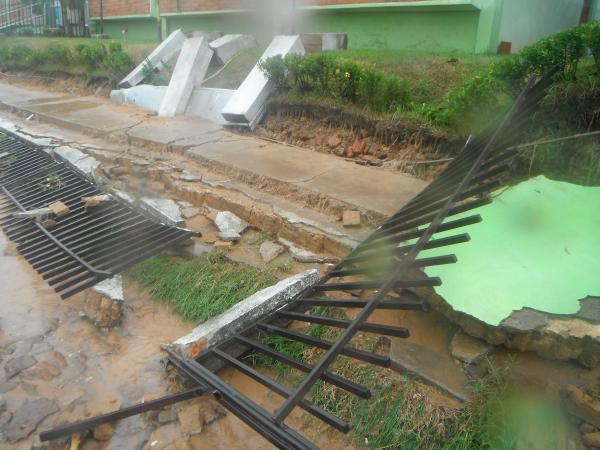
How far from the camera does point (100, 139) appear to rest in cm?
642

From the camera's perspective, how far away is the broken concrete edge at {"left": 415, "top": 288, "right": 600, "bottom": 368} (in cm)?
214

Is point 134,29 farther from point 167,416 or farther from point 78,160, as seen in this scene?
point 167,416

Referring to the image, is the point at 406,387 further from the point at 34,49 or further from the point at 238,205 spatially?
the point at 34,49

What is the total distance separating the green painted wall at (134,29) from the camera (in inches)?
482

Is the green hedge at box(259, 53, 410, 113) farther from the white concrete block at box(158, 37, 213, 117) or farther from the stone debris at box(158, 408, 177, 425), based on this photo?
the stone debris at box(158, 408, 177, 425)

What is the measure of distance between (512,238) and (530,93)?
945mm

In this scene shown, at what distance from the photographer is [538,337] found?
7.27ft

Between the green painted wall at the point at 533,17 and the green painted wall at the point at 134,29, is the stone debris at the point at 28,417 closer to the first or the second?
the green painted wall at the point at 533,17

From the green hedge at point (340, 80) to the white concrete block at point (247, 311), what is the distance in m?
2.56

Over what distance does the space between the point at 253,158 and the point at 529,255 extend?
314cm

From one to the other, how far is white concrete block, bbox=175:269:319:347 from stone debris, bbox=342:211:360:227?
23.8 inches

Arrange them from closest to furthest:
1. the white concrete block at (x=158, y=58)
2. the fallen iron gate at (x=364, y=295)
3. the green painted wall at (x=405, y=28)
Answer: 1. the fallen iron gate at (x=364, y=295)
2. the green painted wall at (x=405, y=28)
3. the white concrete block at (x=158, y=58)

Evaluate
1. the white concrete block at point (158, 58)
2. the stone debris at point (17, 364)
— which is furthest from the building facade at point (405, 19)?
the stone debris at point (17, 364)

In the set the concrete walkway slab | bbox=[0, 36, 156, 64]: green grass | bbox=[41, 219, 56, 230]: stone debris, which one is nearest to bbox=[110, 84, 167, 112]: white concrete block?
bbox=[0, 36, 156, 64]: green grass
